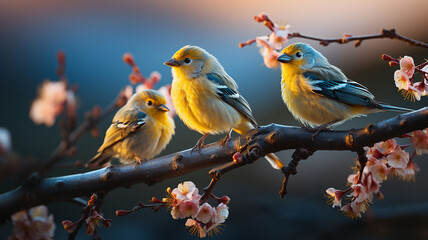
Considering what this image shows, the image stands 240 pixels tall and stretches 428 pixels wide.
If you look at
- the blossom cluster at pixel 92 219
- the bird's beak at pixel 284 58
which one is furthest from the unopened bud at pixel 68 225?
Result: the bird's beak at pixel 284 58

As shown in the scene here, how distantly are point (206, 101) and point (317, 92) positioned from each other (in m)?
0.34

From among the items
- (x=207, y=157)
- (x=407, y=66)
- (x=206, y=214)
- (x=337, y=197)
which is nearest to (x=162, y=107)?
(x=207, y=157)

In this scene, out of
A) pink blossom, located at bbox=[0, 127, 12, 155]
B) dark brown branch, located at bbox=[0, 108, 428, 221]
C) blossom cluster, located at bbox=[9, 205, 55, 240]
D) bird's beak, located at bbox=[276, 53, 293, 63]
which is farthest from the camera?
blossom cluster, located at bbox=[9, 205, 55, 240]

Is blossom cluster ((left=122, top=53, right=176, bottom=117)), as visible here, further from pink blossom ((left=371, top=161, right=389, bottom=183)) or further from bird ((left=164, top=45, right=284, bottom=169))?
pink blossom ((left=371, top=161, right=389, bottom=183))

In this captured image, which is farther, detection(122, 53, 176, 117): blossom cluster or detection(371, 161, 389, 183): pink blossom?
detection(122, 53, 176, 117): blossom cluster

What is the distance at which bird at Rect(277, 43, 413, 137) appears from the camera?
1005 millimetres

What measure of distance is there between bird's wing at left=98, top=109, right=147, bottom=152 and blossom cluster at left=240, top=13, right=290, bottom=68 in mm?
545

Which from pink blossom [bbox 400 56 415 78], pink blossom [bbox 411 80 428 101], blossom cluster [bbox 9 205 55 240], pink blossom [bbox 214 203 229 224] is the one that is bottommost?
blossom cluster [bbox 9 205 55 240]

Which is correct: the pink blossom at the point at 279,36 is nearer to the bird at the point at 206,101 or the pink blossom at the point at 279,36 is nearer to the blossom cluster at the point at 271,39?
the blossom cluster at the point at 271,39

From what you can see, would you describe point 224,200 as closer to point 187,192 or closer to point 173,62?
point 187,192

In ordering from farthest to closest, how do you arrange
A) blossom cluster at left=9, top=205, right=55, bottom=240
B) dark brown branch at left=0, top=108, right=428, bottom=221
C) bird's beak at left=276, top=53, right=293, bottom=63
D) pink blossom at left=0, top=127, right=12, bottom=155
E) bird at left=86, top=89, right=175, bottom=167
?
bird at left=86, top=89, right=175, bottom=167, blossom cluster at left=9, top=205, right=55, bottom=240, bird's beak at left=276, top=53, right=293, bottom=63, dark brown branch at left=0, top=108, right=428, bottom=221, pink blossom at left=0, top=127, right=12, bottom=155

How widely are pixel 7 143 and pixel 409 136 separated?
0.80 m

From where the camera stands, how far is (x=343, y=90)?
1040 mm

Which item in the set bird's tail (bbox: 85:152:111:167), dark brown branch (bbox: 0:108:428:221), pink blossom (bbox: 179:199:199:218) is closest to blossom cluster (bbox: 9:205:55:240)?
dark brown branch (bbox: 0:108:428:221)
